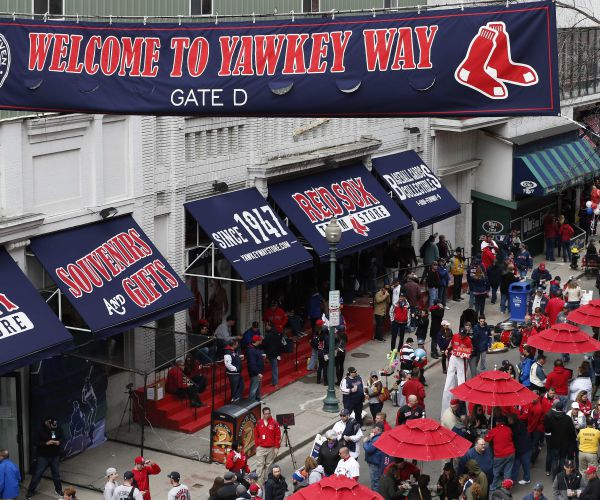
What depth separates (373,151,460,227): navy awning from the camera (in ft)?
120

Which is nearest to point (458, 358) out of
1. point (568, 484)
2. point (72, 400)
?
point (568, 484)

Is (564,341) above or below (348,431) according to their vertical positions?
above

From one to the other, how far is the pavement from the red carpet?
205 mm

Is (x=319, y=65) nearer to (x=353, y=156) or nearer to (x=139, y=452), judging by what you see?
(x=139, y=452)

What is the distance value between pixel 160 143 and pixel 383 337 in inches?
372

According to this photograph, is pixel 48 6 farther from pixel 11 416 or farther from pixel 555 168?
pixel 555 168

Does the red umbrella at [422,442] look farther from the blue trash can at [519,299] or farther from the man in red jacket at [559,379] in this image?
the blue trash can at [519,299]

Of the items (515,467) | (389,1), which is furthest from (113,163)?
(389,1)

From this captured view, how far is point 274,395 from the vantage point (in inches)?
1162

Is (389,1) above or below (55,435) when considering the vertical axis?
above

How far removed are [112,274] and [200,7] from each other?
712 cm

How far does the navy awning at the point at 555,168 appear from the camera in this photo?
142ft

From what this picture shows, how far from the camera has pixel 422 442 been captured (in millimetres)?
20906

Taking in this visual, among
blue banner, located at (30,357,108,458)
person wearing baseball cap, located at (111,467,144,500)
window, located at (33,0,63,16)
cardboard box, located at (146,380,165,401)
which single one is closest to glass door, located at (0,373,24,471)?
blue banner, located at (30,357,108,458)
